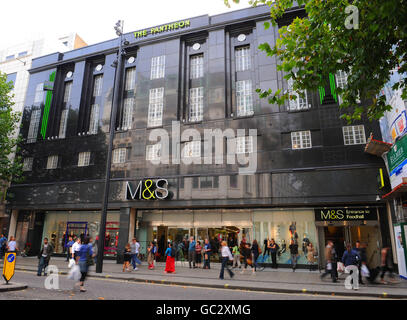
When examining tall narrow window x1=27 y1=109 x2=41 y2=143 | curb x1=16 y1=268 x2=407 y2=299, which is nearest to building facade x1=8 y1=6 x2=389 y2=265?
tall narrow window x1=27 y1=109 x2=41 y2=143

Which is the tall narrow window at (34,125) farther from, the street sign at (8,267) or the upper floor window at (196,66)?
the street sign at (8,267)

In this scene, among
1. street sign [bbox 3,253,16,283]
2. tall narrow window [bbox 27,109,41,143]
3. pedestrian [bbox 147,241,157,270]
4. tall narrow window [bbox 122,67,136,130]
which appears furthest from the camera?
tall narrow window [bbox 27,109,41,143]

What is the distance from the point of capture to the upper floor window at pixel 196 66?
23.7m

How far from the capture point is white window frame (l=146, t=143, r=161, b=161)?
74.1 ft

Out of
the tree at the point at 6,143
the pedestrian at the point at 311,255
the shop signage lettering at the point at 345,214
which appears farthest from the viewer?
the tree at the point at 6,143

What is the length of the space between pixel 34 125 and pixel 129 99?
10.9 meters

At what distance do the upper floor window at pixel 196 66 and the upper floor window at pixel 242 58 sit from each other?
9.76 feet

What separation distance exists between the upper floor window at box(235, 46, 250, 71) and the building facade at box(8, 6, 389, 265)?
0.27 ft

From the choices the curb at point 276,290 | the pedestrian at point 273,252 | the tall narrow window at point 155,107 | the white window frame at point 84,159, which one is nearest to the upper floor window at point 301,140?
the pedestrian at point 273,252

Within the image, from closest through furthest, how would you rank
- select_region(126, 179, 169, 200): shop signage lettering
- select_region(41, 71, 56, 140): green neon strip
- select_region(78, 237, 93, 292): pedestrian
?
select_region(78, 237, 93, 292): pedestrian < select_region(126, 179, 169, 200): shop signage lettering < select_region(41, 71, 56, 140): green neon strip

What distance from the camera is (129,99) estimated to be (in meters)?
25.8

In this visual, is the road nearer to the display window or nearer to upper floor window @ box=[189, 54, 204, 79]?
the display window

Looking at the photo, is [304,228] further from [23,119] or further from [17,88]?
[17,88]
